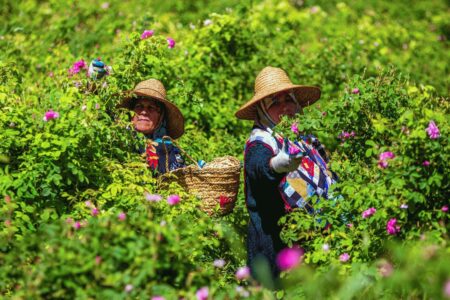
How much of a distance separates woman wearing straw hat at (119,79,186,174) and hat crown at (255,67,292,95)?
0.63m

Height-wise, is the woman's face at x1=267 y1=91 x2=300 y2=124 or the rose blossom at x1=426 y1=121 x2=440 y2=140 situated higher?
the woman's face at x1=267 y1=91 x2=300 y2=124

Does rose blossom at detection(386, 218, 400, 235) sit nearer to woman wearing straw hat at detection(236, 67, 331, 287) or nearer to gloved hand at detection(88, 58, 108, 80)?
woman wearing straw hat at detection(236, 67, 331, 287)

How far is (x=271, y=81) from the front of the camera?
14.1 ft

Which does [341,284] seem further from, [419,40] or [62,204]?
[419,40]

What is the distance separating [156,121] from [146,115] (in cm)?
8

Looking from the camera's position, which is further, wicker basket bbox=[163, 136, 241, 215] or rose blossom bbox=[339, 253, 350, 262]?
wicker basket bbox=[163, 136, 241, 215]

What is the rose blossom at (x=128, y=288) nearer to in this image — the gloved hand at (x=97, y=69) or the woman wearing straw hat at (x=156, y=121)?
the woman wearing straw hat at (x=156, y=121)

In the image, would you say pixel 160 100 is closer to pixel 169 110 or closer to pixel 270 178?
pixel 169 110

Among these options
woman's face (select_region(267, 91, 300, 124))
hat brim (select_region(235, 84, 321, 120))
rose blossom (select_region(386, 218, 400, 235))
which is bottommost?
rose blossom (select_region(386, 218, 400, 235))

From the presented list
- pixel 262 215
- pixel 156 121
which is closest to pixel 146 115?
pixel 156 121

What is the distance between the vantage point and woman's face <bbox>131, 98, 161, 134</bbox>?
14.9ft

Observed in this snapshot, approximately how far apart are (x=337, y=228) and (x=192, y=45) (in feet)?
10.4

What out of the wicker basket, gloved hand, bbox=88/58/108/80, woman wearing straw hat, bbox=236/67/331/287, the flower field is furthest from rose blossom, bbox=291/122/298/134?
gloved hand, bbox=88/58/108/80

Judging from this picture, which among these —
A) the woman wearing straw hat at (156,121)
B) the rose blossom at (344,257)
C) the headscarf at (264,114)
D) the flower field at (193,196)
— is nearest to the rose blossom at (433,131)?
the flower field at (193,196)
